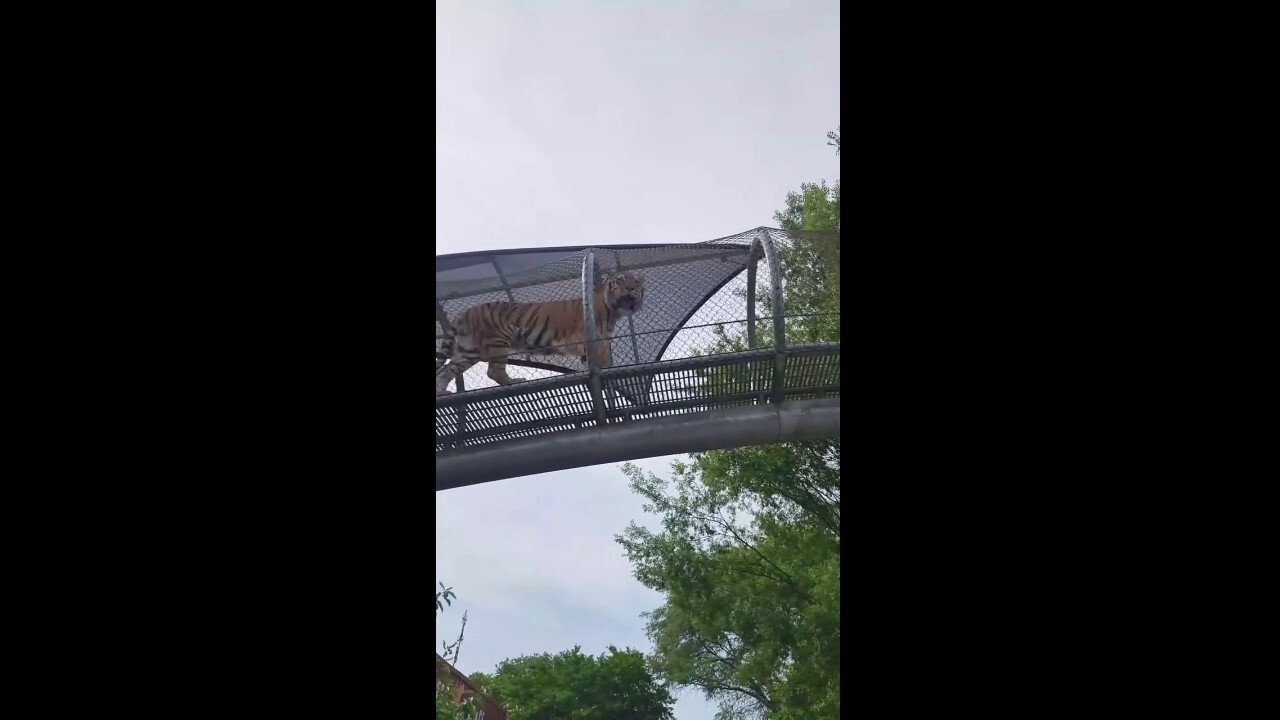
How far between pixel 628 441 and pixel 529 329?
33.1 inches

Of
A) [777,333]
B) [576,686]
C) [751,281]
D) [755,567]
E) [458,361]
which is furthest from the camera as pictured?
[576,686]

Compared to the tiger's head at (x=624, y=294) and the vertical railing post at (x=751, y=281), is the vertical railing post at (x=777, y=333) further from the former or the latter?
the tiger's head at (x=624, y=294)

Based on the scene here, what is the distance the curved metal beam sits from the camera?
18.4 ft

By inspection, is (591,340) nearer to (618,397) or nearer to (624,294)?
(618,397)

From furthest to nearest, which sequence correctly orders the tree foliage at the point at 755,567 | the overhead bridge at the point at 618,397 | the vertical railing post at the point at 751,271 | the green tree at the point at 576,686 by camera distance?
the green tree at the point at 576,686 → the tree foliage at the point at 755,567 → the vertical railing post at the point at 751,271 → the overhead bridge at the point at 618,397

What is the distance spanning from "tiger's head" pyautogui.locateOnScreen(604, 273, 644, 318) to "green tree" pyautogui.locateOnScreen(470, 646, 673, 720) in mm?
15032

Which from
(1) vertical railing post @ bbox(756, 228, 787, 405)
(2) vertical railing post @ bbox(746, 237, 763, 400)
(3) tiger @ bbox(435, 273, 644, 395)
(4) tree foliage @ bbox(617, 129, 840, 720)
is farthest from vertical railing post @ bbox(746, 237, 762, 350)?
(4) tree foliage @ bbox(617, 129, 840, 720)

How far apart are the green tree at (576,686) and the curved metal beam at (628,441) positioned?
49.6 feet

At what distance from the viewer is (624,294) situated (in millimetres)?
6047

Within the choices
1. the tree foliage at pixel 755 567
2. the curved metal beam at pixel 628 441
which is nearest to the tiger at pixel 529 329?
the curved metal beam at pixel 628 441

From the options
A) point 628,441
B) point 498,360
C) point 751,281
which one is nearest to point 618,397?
point 628,441

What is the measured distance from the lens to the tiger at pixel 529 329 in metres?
5.80
